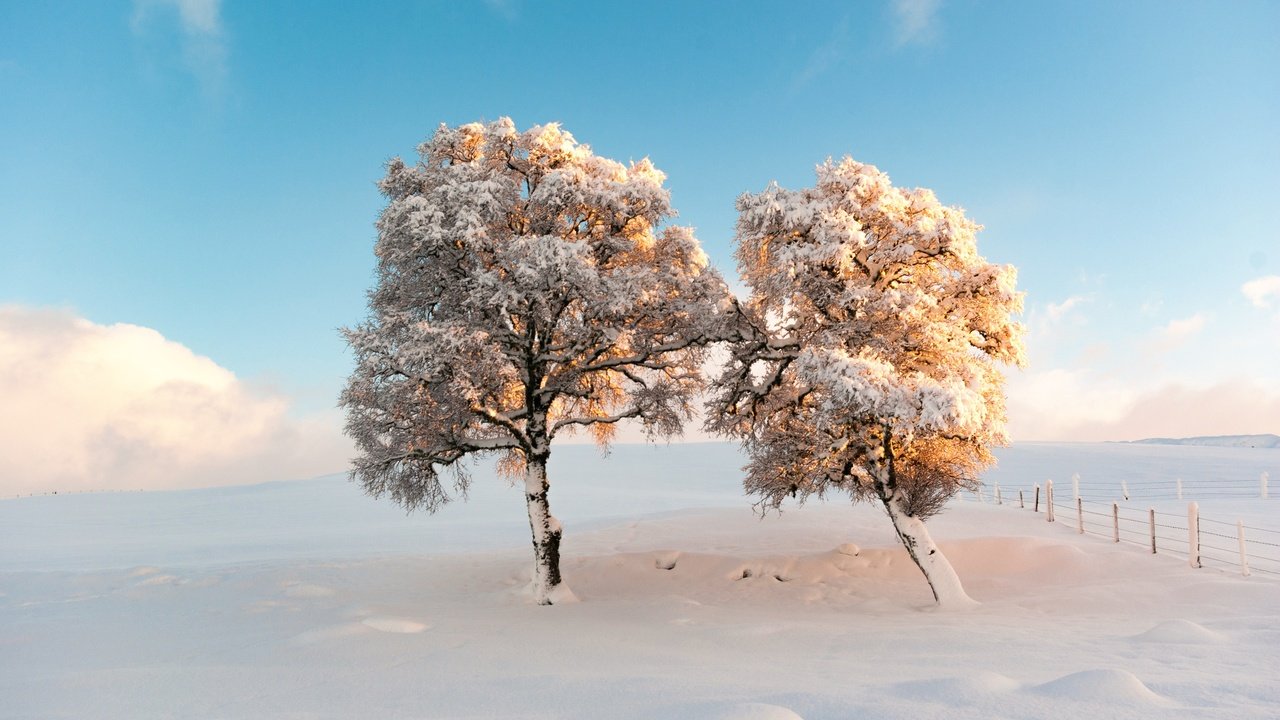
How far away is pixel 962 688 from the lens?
579 centimetres

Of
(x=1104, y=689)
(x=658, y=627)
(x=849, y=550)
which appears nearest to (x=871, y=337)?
(x=658, y=627)

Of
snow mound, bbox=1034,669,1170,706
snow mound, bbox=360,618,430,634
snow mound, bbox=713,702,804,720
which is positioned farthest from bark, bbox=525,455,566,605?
snow mound, bbox=1034,669,1170,706

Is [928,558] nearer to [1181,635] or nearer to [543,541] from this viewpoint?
[1181,635]

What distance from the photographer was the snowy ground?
644cm

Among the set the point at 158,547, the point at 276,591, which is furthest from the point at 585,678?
the point at 158,547

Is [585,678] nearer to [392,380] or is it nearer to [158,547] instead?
[392,380]

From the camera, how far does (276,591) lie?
57.9 ft

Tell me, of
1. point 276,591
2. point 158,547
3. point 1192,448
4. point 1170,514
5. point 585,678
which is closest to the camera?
point 585,678

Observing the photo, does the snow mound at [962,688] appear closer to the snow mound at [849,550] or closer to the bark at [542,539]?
the bark at [542,539]

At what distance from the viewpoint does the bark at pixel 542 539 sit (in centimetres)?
1623

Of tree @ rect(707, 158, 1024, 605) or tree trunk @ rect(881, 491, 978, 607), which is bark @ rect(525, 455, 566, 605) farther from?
tree trunk @ rect(881, 491, 978, 607)

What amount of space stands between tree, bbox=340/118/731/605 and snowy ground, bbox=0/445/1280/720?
12.3ft

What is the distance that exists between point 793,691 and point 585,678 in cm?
224

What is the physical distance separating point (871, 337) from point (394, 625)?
10.4 m
